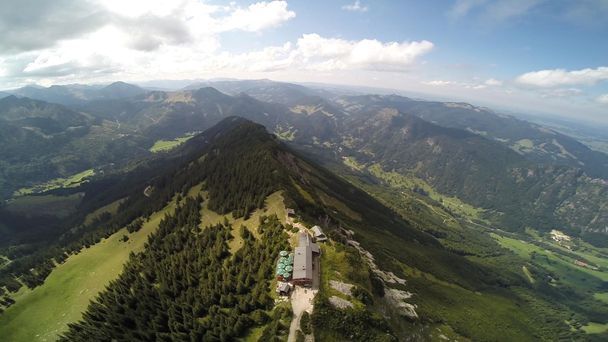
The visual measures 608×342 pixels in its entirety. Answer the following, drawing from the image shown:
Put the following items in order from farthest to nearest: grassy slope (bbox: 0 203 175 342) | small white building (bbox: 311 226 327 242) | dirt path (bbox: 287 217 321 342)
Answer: grassy slope (bbox: 0 203 175 342)
small white building (bbox: 311 226 327 242)
dirt path (bbox: 287 217 321 342)

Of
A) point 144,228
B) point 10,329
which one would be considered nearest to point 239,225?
point 144,228

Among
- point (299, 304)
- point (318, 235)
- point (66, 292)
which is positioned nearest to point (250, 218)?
point (318, 235)

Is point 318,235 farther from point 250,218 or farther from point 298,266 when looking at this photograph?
point 250,218

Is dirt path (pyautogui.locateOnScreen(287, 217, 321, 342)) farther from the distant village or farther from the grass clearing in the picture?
the grass clearing

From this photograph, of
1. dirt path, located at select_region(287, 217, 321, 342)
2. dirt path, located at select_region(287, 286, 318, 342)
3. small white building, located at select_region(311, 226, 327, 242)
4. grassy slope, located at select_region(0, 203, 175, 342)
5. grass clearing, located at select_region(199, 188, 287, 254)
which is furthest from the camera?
grass clearing, located at select_region(199, 188, 287, 254)

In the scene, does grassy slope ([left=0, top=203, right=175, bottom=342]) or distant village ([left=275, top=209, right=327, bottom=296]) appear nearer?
distant village ([left=275, top=209, right=327, bottom=296])

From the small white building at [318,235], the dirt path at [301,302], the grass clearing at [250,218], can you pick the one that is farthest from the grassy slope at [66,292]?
the small white building at [318,235]

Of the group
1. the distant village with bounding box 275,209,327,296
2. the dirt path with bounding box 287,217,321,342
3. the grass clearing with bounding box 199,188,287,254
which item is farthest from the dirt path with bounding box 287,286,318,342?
the grass clearing with bounding box 199,188,287,254

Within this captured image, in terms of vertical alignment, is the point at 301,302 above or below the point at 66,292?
above

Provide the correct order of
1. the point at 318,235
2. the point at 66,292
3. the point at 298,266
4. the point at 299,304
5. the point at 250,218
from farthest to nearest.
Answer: the point at 66,292 → the point at 250,218 → the point at 318,235 → the point at 298,266 → the point at 299,304
